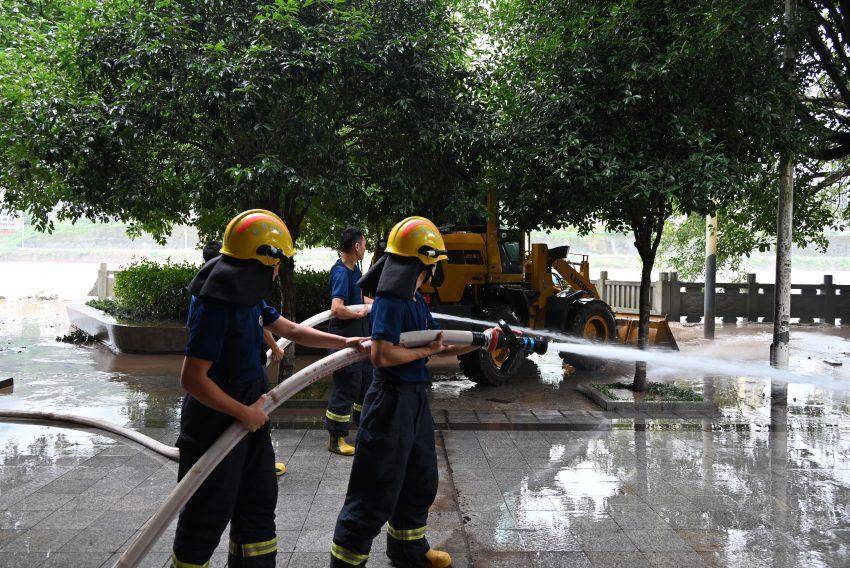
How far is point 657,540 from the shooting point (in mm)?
4336

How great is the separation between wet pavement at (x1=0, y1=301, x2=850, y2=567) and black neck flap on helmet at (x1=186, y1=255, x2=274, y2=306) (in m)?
1.81

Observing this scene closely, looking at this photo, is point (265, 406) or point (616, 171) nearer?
point (265, 406)

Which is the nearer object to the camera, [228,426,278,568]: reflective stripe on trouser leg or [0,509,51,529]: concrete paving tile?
[228,426,278,568]: reflective stripe on trouser leg

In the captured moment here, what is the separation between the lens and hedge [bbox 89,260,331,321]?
13.4 metres

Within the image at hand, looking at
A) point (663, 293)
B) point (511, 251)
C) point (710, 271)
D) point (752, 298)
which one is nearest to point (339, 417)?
point (511, 251)

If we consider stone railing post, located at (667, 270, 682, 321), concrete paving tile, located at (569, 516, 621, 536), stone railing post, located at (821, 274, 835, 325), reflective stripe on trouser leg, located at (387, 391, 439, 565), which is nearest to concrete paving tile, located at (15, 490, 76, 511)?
reflective stripe on trouser leg, located at (387, 391, 439, 565)

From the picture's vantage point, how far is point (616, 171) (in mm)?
8117

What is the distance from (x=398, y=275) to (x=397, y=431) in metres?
0.82

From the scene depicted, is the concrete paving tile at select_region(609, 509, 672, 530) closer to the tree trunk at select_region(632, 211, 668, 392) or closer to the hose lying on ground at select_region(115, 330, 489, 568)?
the hose lying on ground at select_region(115, 330, 489, 568)

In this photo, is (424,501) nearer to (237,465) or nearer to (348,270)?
A: (237,465)

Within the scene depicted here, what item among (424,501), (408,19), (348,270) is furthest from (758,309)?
(424,501)

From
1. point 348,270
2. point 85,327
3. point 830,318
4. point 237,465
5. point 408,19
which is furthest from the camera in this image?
point 830,318

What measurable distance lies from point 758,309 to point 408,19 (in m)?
17.5

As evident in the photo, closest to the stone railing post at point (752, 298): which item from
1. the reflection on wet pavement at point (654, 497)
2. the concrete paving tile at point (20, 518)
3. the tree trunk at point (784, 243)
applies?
the tree trunk at point (784, 243)
